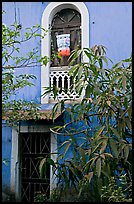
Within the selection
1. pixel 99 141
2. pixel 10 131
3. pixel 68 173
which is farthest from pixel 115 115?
pixel 10 131

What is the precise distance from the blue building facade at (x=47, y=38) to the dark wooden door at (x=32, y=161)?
0.48 feet

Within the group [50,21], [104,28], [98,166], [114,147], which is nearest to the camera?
[98,166]

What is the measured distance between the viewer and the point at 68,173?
5012mm

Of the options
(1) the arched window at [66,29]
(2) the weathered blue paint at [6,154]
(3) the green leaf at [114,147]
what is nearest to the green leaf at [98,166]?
(3) the green leaf at [114,147]

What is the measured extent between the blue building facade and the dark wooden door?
5.7 inches

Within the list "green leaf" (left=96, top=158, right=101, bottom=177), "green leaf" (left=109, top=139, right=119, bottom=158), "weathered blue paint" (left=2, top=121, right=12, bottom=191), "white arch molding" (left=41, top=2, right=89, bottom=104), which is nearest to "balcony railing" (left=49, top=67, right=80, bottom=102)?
"white arch molding" (left=41, top=2, right=89, bottom=104)

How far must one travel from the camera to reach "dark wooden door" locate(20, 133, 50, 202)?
705 centimetres

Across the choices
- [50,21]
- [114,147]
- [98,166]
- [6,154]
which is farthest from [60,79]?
[98,166]

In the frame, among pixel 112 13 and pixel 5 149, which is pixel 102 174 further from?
pixel 112 13

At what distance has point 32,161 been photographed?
7.11 m

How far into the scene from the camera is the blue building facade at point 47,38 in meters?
6.70

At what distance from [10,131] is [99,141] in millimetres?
3109

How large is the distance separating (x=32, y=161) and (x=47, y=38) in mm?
2491

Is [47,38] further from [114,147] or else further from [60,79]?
[114,147]
